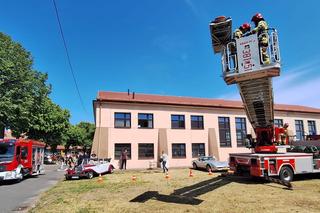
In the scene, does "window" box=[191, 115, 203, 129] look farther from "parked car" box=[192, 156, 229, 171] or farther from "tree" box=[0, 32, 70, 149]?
"tree" box=[0, 32, 70, 149]

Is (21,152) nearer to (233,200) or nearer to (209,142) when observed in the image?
(233,200)

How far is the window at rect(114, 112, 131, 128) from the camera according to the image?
26.7m

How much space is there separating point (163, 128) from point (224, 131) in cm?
782

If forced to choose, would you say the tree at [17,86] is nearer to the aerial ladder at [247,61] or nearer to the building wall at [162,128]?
the building wall at [162,128]

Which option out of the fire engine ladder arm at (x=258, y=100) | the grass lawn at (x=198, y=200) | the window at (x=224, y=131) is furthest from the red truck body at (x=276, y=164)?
the window at (x=224, y=131)

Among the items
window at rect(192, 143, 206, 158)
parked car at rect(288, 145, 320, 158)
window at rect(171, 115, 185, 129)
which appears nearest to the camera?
parked car at rect(288, 145, 320, 158)

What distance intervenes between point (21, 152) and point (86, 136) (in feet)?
155

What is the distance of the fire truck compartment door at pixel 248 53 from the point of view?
8.97 metres

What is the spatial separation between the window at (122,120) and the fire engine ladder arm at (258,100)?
1566 centimetres

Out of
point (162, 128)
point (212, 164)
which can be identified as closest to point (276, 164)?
point (212, 164)

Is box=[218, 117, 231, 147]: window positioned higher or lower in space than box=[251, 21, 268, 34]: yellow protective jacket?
lower

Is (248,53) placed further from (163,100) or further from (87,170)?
(163,100)

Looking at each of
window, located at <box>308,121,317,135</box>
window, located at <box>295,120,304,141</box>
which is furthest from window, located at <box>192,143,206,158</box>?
window, located at <box>308,121,317,135</box>

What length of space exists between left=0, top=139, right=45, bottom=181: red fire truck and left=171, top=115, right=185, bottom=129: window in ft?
46.6
